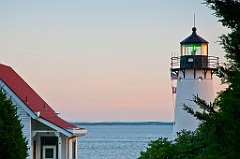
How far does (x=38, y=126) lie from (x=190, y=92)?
29.2ft

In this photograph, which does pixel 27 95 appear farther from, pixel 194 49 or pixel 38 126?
pixel 194 49

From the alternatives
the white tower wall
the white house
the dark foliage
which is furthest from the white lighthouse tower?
the dark foliage

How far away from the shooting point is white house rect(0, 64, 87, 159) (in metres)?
25.5

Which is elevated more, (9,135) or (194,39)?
(194,39)

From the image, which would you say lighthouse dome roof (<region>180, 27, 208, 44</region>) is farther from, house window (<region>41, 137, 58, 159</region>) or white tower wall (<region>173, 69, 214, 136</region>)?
house window (<region>41, 137, 58, 159</region>)

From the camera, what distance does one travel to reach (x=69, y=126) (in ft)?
90.3

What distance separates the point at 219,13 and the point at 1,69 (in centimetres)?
1877

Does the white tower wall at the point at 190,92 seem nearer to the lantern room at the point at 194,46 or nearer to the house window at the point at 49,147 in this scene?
the lantern room at the point at 194,46

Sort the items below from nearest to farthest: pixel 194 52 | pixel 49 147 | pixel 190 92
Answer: pixel 49 147
pixel 190 92
pixel 194 52

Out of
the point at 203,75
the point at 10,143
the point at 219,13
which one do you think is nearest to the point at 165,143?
the point at 10,143

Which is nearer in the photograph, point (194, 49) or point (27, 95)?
point (27, 95)

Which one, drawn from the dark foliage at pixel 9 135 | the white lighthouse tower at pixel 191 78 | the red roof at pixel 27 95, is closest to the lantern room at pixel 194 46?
the white lighthouse tower at pixel 191 78

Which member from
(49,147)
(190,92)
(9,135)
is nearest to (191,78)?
(190,92)

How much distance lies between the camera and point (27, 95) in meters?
28.3
